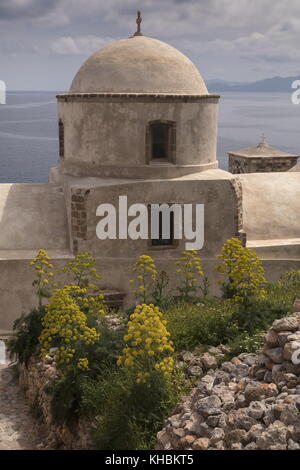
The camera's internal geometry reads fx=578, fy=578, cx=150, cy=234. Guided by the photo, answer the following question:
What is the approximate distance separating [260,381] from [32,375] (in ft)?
15.4

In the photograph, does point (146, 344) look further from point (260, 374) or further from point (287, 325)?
point (287, 325)

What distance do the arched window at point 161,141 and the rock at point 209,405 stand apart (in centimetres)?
764

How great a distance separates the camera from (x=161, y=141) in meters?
13.8

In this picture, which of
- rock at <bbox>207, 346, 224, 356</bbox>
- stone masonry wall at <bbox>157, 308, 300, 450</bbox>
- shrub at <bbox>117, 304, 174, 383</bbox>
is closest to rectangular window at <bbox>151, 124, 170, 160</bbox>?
rock at <bbox>207, 346, 224, 356</bbox>

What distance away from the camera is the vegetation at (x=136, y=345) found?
723 centimetres

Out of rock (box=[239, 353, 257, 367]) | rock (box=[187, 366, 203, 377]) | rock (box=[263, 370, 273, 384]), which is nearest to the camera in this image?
rock (box=[263, 370, 273, 384])

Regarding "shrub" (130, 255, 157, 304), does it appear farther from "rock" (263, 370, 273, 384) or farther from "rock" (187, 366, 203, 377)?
"rock" (263, 370, 273, 384)

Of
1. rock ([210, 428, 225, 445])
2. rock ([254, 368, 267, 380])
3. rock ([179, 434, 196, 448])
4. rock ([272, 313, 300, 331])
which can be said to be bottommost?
rock ([179, 434, 196, 448])

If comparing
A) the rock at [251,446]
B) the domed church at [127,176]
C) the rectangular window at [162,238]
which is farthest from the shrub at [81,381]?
the rectangular window at [162,238]
